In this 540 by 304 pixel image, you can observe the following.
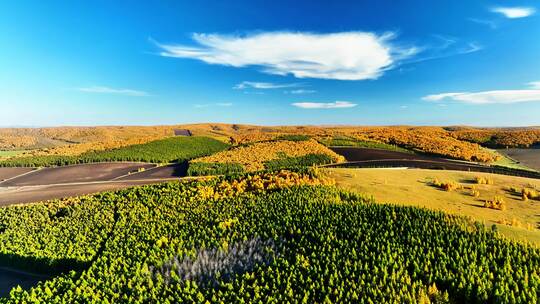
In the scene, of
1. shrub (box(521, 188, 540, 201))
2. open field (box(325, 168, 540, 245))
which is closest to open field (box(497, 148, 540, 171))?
open field (box(325, 168, 540, 245))

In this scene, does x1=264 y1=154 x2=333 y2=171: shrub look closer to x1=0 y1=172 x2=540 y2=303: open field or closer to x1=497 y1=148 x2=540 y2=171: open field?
x1=0 y1=172 x2=540 y2=303: open field

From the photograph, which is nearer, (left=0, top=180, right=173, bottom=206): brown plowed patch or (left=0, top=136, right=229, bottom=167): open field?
(left=0, top=180, right=173, bottom=206): brown plowed patch

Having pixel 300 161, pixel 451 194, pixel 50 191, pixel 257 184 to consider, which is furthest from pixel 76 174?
pixel 451 194

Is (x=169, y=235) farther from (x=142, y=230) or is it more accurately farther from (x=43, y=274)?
(x=43, y=274)

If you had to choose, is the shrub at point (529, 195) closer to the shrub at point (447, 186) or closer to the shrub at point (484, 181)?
the shrub at point (484, 181)

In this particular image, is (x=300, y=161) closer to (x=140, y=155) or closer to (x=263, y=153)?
(x=263, y=153)

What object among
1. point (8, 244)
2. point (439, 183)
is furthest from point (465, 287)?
point (8, 244)
